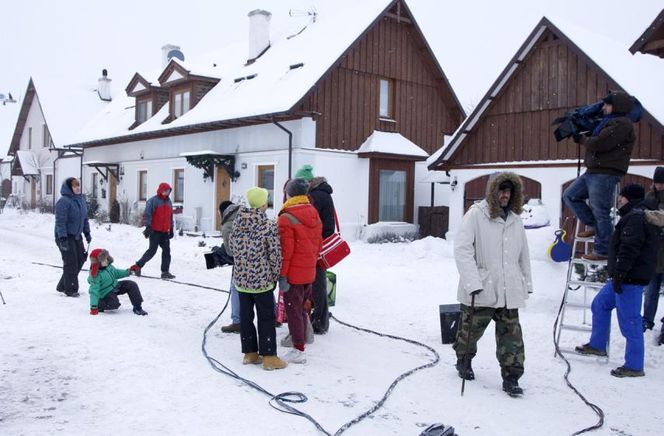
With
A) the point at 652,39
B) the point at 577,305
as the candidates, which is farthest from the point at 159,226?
the point at 652,39

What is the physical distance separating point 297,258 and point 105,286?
3.14 metres

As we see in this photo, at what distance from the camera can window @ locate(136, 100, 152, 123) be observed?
27781 mm

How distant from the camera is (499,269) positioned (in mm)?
5590

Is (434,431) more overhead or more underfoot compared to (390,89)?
more underfoot

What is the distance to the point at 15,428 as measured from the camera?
4414 millimetres

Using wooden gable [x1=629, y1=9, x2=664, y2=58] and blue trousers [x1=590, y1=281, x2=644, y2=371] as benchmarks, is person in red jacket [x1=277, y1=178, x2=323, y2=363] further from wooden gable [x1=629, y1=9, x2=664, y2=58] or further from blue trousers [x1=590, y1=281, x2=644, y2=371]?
wooden gable [x1=629, y1=9, x2=664, y2=58]

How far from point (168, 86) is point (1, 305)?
17947 millimetres

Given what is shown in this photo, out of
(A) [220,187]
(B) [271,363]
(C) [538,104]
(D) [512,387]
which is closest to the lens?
(D) [512,387]

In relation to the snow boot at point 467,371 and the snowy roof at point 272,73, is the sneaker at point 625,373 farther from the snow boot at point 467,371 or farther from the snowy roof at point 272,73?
the snowy roof at point 272,73

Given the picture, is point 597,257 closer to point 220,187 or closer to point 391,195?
point 391,195

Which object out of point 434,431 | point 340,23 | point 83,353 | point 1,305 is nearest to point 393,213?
point 340,23

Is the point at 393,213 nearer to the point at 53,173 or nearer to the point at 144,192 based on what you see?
the point at 144,192

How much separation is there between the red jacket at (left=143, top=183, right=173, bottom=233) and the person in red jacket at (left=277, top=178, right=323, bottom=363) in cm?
546

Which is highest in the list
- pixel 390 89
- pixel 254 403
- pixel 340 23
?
pixel 340 23
